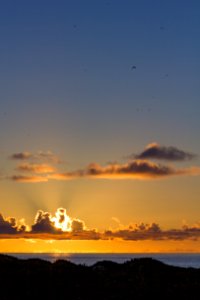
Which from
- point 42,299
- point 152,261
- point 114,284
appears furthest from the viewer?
point 152,261

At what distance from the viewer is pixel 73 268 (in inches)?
1941

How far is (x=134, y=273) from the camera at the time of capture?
49.8 metres

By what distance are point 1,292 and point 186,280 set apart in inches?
553

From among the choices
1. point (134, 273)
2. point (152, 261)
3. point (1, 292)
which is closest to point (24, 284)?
point (1, 292)

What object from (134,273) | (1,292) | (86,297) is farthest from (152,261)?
(1,292)

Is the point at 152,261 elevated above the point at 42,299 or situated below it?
above

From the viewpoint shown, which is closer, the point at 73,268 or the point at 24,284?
the point at 24,284

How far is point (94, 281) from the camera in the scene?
46375mm

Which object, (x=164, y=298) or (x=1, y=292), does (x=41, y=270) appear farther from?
(x=164, y=298)

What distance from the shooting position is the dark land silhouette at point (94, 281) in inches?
1688

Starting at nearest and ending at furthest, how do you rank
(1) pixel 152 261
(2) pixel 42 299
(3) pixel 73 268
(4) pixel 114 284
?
(2) pixel 42 299, (4) pixel 114 284, (3) pixel 73 268, (1) pixel 152 261

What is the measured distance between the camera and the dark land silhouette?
4288cm

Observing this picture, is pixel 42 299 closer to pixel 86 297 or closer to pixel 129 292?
pixel 86 297

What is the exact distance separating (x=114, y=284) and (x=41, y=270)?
527 cm
